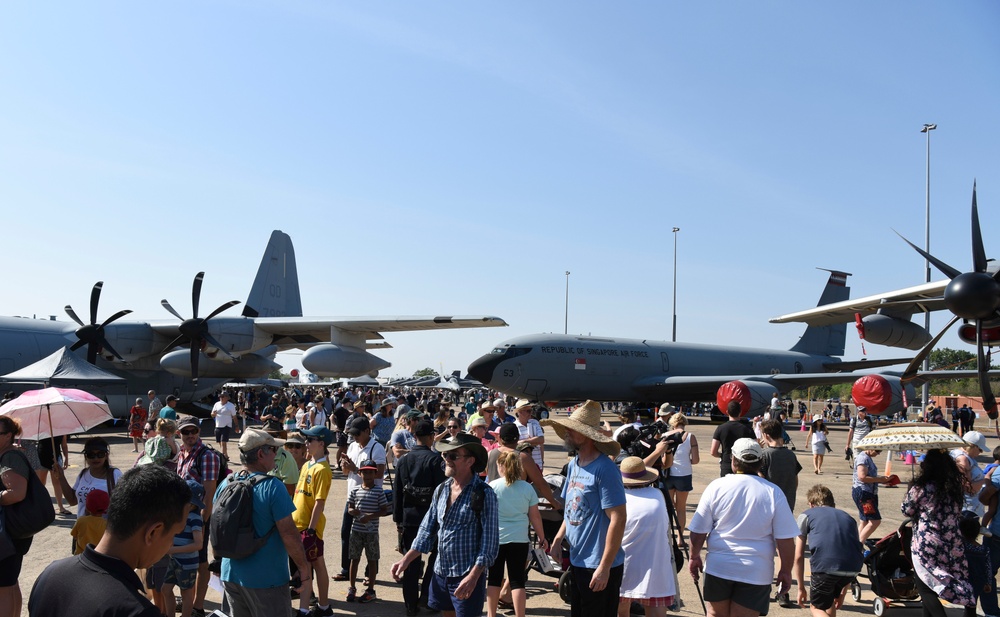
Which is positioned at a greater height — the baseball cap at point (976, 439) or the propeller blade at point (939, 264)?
the propeller blade at point (939, 264)

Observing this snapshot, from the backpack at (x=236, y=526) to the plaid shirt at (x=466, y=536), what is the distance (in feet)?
3.58

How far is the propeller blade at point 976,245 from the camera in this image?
357 inches

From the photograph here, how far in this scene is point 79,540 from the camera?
492cm

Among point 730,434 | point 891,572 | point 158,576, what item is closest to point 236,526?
point 158,576

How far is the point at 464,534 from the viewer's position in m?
4.52

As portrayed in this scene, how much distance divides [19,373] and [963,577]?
19715 millimetres

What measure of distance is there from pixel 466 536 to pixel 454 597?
0.38 metres

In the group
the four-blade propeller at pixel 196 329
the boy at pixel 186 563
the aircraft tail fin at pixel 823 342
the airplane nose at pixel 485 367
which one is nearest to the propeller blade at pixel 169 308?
the four-blade propeller at pixel 196 329

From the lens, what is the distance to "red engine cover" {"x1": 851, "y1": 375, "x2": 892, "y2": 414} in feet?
45.6

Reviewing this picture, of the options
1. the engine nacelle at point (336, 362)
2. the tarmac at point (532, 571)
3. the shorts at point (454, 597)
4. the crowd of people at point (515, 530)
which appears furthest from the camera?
the engine nacelle at point (336, 362)

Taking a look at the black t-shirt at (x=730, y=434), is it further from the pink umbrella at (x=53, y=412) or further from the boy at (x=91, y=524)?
the pink umbrella at (x=53, y=412)

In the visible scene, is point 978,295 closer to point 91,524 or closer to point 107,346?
point 91,524

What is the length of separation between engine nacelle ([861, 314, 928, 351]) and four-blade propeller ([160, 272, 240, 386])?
17.9 meters

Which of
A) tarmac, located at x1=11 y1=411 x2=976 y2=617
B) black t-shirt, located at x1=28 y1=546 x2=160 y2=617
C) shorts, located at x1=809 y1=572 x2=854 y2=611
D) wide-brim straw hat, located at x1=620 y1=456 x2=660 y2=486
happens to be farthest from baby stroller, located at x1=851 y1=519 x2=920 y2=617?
black t-shirt, located at x1=28 y1=546 x2=160 y2=617
